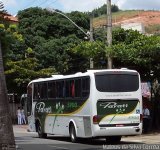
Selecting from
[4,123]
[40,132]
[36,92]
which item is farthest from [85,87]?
[4,123]

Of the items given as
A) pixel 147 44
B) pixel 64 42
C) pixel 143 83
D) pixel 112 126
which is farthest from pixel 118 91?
pixel 64 42

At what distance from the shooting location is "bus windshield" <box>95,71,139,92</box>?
20953mm

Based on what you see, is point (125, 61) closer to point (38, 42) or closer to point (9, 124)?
point (9, 124)

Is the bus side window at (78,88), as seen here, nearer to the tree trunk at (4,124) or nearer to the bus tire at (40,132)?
the bus tire at (40,132)

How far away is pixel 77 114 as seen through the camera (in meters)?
22.1

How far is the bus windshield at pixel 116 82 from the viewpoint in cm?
2095

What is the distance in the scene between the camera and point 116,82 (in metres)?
21.2

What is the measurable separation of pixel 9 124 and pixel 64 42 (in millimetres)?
40521

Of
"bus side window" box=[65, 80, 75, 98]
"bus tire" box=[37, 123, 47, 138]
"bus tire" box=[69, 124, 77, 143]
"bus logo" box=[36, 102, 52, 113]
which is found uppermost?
"bus side window" box=[65, 80, 75, 98]

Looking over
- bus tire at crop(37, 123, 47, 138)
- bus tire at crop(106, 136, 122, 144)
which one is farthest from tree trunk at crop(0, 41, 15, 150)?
bus tire at crop(37, 123, 47, 138)

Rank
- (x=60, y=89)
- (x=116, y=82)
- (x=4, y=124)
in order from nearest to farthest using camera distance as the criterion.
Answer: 1. (x=4, y=124)
2. (x=116, y=82)
3. (x=60, y=89)

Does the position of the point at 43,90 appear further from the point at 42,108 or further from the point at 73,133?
the point at 73,133

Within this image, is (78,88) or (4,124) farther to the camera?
(78,88)

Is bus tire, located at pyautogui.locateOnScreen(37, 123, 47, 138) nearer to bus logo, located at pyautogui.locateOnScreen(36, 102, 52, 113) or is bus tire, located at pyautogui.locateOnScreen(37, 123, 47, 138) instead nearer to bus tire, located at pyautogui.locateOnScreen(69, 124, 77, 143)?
bus logo, located at pyautogui.locateOnScreen(36, 102, 52, 113)
